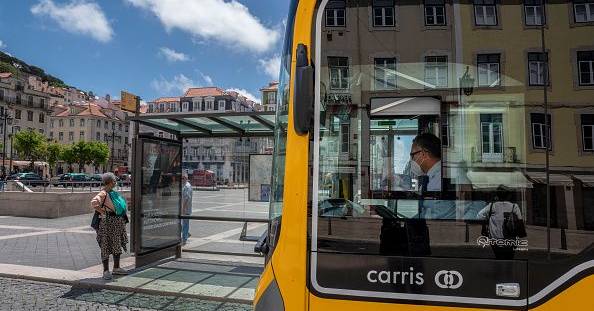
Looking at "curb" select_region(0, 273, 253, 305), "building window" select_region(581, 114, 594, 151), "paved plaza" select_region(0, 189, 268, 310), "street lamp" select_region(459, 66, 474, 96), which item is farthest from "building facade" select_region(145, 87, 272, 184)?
"building window" select_region(581, 114, 594, 151)

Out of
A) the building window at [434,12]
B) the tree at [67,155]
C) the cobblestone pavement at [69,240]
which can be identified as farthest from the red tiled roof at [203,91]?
the building window at [434,12]

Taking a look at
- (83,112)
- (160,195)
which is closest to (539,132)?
(160,195)

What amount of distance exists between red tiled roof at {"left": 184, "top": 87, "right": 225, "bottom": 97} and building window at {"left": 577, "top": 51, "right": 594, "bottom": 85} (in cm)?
10745

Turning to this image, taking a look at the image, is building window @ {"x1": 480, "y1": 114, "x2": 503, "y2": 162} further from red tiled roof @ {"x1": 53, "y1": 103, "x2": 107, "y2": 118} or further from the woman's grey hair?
red tiled roof @ {"x1": 53, "y1": 103, "x2": 107, "y2": 118}

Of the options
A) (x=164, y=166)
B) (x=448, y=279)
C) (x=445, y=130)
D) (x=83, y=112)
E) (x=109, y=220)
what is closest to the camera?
(x=448, y=279)

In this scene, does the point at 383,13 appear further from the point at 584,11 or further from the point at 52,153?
the point at 52,153

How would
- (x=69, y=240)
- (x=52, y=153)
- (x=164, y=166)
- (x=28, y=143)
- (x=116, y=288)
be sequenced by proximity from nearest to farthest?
(x=116, y=288)
(x=164, y=166)
(x=69, y=240)
(x=28, y=143)
(x=52, y=153)

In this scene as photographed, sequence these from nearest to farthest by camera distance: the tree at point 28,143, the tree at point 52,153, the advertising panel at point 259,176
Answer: the advertising panel at point 259,176 → the tree at point 28,143 → the tree at point 52,153

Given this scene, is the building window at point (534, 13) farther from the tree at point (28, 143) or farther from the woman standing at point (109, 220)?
the tree at point (28, 143)

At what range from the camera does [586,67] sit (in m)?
2.35

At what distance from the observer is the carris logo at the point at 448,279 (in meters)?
2.29

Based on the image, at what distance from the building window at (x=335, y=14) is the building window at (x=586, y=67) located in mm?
1232

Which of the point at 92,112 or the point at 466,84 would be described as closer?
the point at 466,84

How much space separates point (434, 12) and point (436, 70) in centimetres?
31
